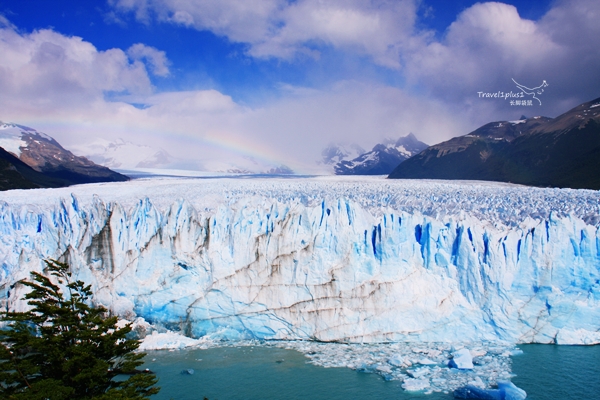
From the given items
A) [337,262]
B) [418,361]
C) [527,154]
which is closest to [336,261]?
[337,262]

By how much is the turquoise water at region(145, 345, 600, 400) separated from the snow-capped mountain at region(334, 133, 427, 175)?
46.3 metres

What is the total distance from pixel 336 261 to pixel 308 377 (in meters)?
3.80

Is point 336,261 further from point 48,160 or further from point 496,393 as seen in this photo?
point 48,160

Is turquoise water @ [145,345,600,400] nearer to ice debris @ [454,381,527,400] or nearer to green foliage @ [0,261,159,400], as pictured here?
ice debris @ [454,381,527,400]

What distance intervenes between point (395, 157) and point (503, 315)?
53443 millimetres

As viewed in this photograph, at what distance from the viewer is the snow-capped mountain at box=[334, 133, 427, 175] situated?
189 ft

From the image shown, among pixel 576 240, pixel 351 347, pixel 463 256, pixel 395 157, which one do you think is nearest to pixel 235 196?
pixel 351 347

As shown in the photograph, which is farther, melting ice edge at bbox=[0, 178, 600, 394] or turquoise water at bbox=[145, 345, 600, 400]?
melting ice edge at bbox=[0, 178, 600, 394]

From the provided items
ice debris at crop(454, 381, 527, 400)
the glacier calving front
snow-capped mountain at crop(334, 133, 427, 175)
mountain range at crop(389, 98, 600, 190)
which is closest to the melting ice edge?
the glacier calving front

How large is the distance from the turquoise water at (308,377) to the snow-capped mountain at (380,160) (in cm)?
4634

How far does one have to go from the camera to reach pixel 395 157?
63.8 meters

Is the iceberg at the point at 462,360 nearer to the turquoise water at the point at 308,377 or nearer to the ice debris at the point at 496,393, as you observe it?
the turquoise water at the point at 308,377

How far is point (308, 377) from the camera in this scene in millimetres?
10242

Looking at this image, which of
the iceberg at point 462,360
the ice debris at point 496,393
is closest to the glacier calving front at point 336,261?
the iceberg at point 462,360
